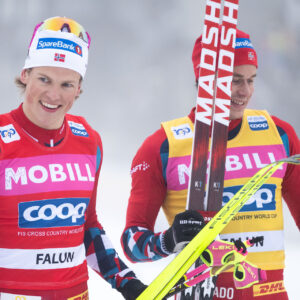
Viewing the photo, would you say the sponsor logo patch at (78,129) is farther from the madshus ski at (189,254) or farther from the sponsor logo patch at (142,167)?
the madshus ski at (189,254)

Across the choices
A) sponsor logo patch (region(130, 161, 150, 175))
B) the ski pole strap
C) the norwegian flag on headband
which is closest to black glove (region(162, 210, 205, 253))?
the ski pole strap

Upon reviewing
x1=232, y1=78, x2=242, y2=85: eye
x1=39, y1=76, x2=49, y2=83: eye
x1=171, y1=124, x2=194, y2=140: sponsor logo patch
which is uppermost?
x1=232, y1=78, x2=242, y2=85: eye

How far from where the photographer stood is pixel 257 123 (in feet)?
9.41

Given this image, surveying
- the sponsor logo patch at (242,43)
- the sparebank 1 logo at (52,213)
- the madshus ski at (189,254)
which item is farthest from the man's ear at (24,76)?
the sponsor logo patch at (242,43)

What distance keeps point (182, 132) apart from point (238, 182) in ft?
1.18

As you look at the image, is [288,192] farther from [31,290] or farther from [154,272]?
[154,272]

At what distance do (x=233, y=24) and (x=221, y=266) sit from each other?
1.24 metres

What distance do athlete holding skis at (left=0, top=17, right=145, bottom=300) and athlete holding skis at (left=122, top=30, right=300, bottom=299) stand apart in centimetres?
29

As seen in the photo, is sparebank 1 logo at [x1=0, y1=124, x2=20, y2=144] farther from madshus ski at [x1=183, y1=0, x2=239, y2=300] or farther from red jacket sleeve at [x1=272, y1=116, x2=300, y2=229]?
red jacket sleeve at [x1=272, y1=116, x2=300, y2=229]

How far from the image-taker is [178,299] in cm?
260

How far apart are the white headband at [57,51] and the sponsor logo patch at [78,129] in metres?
0.24

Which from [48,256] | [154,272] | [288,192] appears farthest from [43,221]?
[154,272]

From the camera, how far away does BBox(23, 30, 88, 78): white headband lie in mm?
2359

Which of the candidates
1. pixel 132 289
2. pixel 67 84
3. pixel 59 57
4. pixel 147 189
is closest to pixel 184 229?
pixel 132 289
